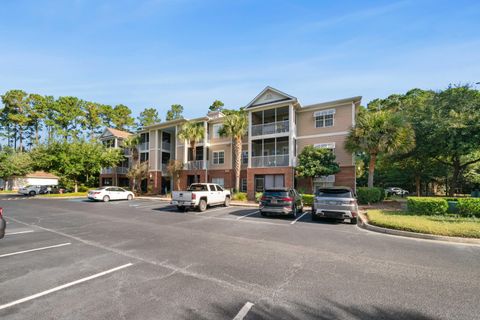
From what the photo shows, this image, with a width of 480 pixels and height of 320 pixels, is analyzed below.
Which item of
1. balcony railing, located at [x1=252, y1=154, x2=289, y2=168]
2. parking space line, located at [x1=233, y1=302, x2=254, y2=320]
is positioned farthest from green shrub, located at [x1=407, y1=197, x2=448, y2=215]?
parking space line, located at [x1=233, y1=302, x2=254, y2=320]

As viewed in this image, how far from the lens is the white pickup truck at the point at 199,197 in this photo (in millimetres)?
13961

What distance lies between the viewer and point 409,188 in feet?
135

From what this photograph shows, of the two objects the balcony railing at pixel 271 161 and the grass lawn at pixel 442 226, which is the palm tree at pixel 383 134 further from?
the grass lawn at pixel 442 226

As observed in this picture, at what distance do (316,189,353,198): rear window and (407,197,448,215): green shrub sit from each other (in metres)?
4.54

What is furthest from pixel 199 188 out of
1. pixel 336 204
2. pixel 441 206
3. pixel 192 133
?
pixel 441 206

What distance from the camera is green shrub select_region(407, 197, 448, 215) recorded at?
11.3 meters

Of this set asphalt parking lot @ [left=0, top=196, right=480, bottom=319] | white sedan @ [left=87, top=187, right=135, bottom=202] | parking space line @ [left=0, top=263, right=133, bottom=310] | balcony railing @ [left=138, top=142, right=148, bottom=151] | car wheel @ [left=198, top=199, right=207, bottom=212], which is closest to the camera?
asphalt parking lot @ [left=0, top=196, right=480, bottom=319]

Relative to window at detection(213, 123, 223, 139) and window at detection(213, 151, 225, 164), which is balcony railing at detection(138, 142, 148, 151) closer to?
window at detection(213, 123, 223, 139)

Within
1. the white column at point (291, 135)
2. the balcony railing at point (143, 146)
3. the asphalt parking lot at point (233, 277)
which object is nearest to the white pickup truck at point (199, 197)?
the asphalt parking lot at point (233, 277)

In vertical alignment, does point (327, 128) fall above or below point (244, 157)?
above

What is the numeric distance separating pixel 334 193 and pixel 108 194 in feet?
68.2

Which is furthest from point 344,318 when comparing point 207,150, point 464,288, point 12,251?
point 207,150

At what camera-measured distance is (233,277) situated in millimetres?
4539

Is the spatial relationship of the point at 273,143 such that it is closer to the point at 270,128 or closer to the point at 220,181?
the point at 270,128
